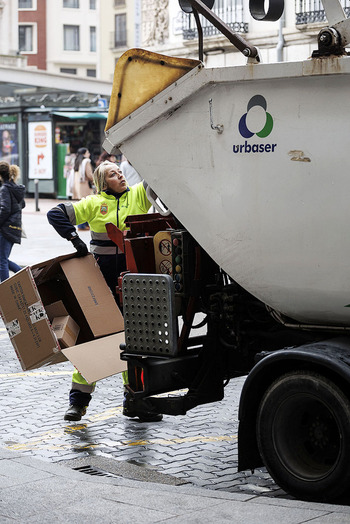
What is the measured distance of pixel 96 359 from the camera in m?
6.37

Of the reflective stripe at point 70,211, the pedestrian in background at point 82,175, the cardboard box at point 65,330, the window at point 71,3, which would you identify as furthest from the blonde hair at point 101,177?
the window at point 71,3

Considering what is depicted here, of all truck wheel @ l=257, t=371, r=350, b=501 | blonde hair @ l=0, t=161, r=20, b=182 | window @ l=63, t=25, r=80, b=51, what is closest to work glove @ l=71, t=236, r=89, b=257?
truck wheel @ l=257, t=371, r=350, b=501

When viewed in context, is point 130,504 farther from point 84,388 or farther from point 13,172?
point 13,172

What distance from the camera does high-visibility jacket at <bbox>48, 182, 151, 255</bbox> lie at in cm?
712

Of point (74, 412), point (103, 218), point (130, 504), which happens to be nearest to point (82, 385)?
point (74, 412)

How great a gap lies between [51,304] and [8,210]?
6521 millimetres

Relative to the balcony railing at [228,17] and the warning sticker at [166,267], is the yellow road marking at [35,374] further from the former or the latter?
the balcony railing at [228,17]

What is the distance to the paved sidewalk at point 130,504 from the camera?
14.2 feet

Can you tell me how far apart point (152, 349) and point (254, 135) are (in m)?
1.43

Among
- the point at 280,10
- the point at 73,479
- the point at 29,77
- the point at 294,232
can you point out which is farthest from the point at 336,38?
the point at 29,77

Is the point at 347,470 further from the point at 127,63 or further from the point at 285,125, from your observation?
the point at 127,63

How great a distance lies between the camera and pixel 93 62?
7481 cm

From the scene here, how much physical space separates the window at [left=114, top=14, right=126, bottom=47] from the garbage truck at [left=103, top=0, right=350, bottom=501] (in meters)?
70.7

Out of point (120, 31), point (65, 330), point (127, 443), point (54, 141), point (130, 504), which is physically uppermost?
point (120, 31)
